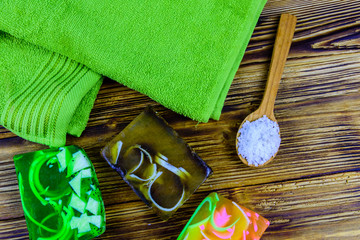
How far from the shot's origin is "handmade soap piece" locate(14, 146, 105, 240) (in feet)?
1.46

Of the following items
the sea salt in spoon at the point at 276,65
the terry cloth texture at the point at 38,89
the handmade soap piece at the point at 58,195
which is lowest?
the handmade soap piece at the point at 58,195

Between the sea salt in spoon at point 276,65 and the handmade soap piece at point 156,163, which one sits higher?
the sea salt in spoon at point 276,65

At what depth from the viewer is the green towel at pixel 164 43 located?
438 mm

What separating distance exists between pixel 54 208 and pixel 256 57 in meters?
0.44

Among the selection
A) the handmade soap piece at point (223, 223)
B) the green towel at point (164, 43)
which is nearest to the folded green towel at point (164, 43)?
the green towel at point (164, 43)

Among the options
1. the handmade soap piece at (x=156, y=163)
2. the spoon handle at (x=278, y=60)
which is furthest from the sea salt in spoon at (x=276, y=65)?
the handmade soap piece at (x=156, y=163)

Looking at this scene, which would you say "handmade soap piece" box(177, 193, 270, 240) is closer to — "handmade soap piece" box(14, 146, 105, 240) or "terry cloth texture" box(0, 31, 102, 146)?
"handmade soap piece" box(14, 146, 105, 240)

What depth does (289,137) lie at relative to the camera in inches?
21.0

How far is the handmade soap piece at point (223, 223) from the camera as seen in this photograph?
469mm

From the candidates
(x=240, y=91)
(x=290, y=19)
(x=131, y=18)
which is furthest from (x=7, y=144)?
(x=290, y=19)

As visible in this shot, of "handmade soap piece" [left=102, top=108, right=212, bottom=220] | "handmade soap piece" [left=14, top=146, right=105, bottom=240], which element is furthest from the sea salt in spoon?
"handmade soap piece" [left=14, top=146, right=105, bottom=240]

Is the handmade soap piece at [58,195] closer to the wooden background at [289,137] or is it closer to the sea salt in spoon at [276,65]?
the wooden background at [289,137]

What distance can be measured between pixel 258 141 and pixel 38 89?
38 cm

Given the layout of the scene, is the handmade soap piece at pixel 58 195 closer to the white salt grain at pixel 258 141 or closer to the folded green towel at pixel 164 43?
the folded green towel at pixel 164 43
